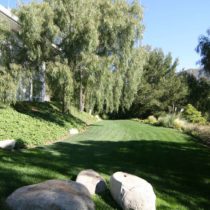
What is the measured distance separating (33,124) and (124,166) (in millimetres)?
6597

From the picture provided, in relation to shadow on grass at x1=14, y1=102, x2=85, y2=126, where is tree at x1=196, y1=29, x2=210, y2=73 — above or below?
above

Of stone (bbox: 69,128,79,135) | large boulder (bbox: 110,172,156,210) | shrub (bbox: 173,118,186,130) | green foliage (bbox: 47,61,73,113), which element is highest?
green foliage (bbox: 47,61,73,113)

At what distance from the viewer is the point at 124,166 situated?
29.1 ft

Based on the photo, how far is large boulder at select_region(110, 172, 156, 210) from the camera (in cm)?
538

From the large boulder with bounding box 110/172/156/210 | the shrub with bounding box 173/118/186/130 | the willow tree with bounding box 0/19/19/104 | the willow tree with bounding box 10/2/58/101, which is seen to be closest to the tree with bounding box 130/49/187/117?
the shrub with bounding box 173/118/186/130

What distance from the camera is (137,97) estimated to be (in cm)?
3678

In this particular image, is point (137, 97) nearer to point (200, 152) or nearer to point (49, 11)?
point (49, 11)

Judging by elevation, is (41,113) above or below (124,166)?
above

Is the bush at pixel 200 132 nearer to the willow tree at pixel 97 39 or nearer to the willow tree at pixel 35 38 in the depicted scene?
the willow tree at pixel 97 39

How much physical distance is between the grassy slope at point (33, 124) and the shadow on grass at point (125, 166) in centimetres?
116

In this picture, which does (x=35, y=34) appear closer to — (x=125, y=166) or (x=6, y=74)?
(x=6, y=74)

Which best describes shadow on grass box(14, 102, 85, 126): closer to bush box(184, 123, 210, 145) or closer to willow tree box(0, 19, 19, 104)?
willow tree box(0, 19, 19, 104)

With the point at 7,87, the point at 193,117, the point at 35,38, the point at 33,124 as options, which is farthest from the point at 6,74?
Result: the point at 193,117

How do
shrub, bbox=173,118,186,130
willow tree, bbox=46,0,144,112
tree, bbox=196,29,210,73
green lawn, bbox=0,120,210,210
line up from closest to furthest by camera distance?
green lawn, bbox=0,120,210,210, tree, bbox=196,29,210,73, willow tree, bbox=46,0,144,112, shrub, bbox=173,118,186,130
